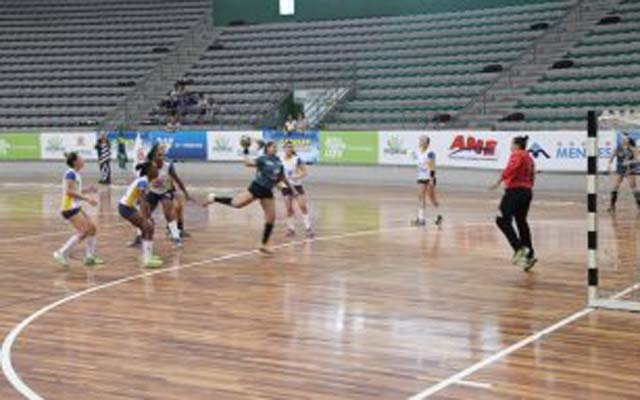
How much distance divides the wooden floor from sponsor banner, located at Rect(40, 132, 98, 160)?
18453 millimetres

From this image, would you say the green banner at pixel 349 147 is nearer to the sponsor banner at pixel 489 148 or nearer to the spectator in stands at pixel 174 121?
the sponsor banner at pixel 489 148

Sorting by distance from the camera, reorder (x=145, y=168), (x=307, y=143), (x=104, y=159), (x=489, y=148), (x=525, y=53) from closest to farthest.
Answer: (x=145, y=168)
(x=489, y=148)
(x=104, y=159)
(x=525, y=53)
(x=307, y=143)

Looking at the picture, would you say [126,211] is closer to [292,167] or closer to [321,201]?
[292,167]

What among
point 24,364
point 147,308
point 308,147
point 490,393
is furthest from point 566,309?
point 308,147

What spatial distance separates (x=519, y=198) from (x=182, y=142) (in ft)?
73.7

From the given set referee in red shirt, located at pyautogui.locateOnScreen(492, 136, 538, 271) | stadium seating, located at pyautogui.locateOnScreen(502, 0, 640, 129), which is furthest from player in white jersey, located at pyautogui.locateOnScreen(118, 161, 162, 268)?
stadium seating, located at pyautogui.locateOnScreen(502, 0, 640, 129)

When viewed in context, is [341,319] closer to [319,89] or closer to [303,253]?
[303,253]

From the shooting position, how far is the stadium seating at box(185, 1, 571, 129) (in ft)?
104

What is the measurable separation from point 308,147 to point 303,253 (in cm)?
1640

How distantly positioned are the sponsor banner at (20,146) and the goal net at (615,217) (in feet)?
72.9

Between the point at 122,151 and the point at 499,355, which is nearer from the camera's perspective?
the point at 499,355

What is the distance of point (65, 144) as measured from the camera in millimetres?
35625

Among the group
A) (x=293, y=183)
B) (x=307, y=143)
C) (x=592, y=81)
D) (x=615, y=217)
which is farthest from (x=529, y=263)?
(x=307, y=143)

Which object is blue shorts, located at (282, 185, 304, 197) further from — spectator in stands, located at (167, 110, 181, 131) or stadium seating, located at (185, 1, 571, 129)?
spectator in stands, located at (167, 110, 181, 131)
